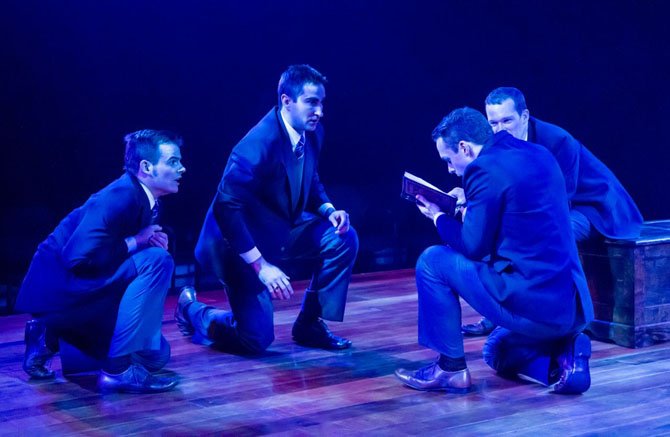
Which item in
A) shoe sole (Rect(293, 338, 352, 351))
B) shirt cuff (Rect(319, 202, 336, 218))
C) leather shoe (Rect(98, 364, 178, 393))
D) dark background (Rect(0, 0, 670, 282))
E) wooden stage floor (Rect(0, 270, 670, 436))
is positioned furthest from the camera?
dark background (Rect(0, 0, 670, 282))

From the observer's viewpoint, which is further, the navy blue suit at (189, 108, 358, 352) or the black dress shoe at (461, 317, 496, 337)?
the black dress shoe at (461, 317, 496, 337)

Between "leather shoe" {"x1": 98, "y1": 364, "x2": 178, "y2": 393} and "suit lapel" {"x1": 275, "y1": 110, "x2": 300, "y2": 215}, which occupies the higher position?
"suit lapel" {"x1": 275, "y1": 110, "x2": 300, "y2": 215}

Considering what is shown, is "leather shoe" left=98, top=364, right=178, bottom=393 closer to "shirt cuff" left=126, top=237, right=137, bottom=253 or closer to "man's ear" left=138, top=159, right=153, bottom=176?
"shirt cuff" left=126, top=237, right=137, bottom=253

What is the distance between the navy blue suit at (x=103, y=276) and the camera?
3.04 metres

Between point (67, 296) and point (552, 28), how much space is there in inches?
166

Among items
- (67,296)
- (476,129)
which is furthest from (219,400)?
(476,129)

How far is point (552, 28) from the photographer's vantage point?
20.5 ft

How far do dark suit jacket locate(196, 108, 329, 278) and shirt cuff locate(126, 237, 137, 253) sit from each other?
0.43 metres

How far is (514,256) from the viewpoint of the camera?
2.83 metres

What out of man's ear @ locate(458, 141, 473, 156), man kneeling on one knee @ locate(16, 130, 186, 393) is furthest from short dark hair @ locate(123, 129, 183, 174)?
man's ear @ locate(458, 141, 473, 156)

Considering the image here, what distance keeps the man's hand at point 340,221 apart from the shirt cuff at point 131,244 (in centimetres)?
84

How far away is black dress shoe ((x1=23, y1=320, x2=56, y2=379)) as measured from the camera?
322 cm

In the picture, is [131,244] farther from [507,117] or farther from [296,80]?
[507,117]

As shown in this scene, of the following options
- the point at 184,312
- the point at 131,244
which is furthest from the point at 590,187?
the point at 131,244
